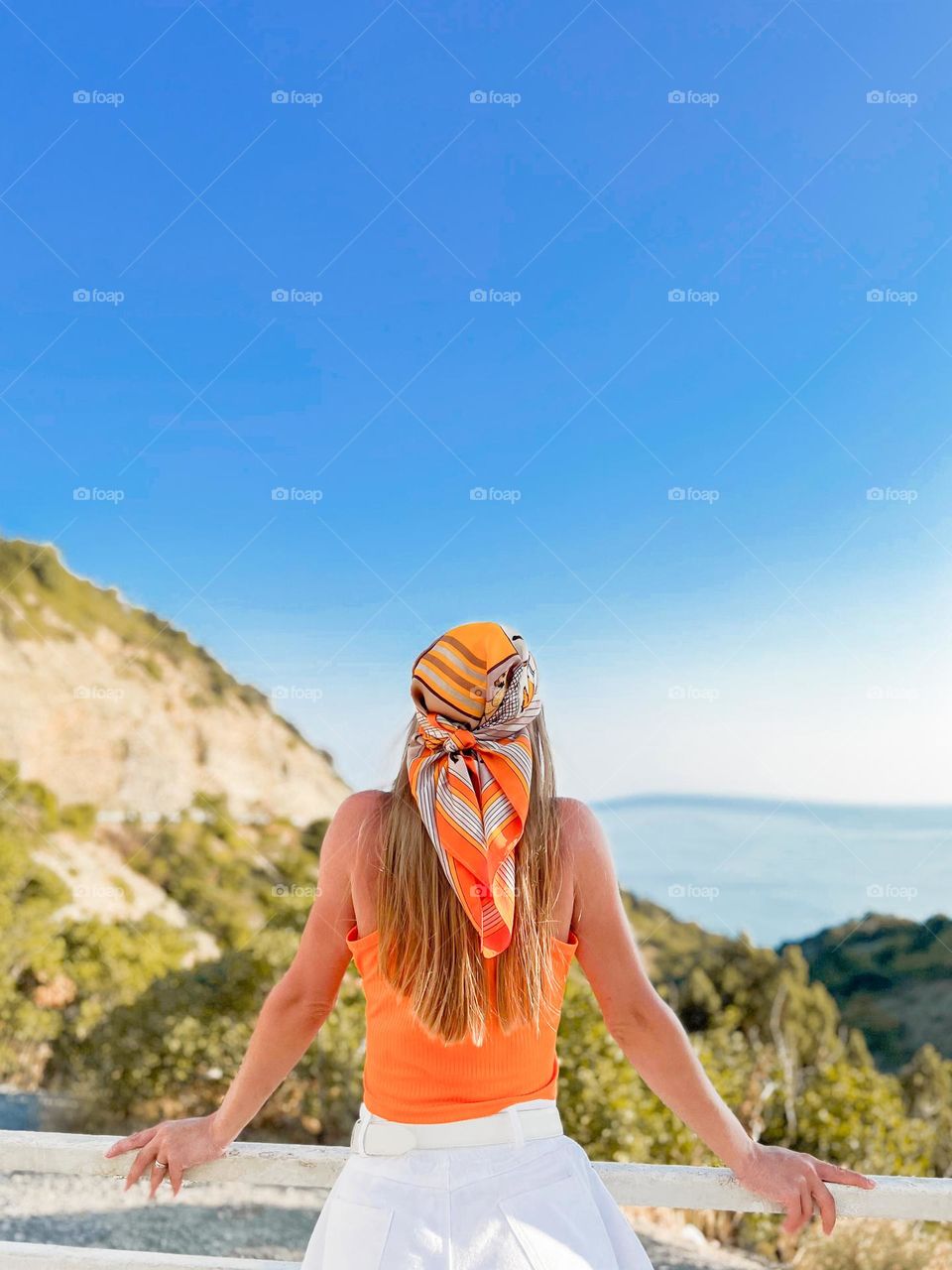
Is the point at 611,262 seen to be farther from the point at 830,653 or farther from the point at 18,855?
the point at 18,855

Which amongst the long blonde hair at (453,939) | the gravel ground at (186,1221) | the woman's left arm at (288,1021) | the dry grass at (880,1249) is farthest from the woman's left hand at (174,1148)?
the dry grass at (880,1249)

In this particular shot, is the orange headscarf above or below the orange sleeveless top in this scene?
above

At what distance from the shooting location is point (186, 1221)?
482cm

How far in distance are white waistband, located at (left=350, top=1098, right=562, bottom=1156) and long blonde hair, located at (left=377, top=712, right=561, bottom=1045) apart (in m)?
0.07

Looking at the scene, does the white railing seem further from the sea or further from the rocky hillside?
the rocky hillside

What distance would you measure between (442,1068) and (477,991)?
80mm

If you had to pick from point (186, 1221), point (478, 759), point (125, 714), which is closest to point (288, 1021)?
point (478, 759)

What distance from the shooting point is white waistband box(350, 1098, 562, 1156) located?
35.9 inches

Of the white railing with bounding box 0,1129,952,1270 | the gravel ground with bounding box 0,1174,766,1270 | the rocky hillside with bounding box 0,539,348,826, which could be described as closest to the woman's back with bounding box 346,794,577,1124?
the white railing with bounding box 0,1129,952,1270

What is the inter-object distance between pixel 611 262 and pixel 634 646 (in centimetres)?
655

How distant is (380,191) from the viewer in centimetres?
962

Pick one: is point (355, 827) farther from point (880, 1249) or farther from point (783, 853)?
point (783, 853)

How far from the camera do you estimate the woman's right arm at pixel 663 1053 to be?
3.31ft

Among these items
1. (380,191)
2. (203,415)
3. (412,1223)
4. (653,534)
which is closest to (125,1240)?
(412,1223)
